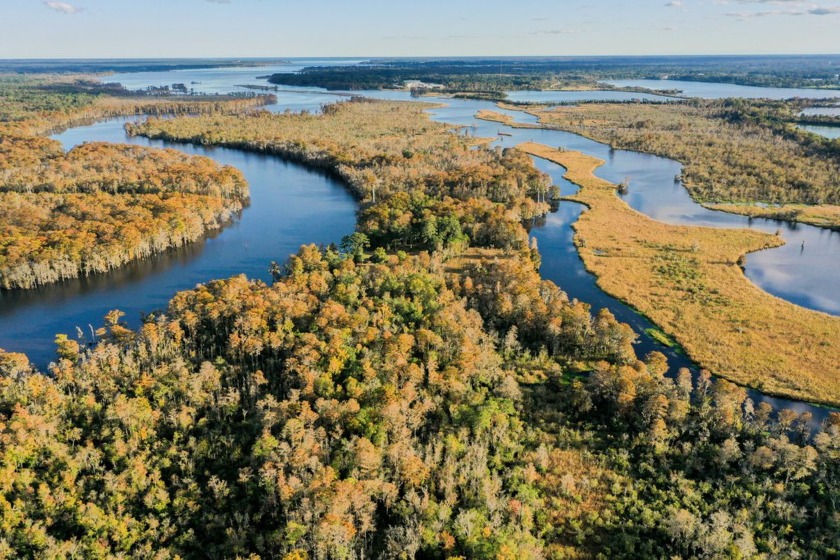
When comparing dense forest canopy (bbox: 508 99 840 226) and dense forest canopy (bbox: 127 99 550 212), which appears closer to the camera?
dense forest canopy (bbox: 127 99 550 212)

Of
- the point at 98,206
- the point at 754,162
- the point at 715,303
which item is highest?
the point at 754,162

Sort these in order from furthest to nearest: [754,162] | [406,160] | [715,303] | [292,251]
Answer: [754,162], [406,160], [292,251], [715,303]

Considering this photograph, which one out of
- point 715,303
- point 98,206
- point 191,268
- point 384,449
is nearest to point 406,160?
point 191,268

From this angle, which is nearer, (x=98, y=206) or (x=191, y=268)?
(x=191, y=268)

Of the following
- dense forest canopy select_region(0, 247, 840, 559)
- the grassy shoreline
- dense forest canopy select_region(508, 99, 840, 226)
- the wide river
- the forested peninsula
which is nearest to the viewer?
dense forest canopy select_region(0, 247, 840, 559)

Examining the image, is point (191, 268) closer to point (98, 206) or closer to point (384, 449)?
point (98, 206)

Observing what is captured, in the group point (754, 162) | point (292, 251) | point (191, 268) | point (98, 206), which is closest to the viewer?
point (191, 268)

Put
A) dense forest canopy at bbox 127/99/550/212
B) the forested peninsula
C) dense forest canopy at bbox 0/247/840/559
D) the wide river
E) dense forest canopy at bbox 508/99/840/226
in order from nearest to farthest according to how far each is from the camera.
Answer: dense forest canopy at bbox 0/247/840/559
the wide river
the forested peninsula
dense forest canopy at bbox 127/99/550/212
dense forest canopy at bbox 508/99/840/226

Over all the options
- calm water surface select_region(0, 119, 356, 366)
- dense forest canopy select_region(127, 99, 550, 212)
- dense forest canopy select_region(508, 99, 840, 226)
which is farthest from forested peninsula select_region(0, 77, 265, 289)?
dense forest canopy select_region(508, 99, 840, 226)

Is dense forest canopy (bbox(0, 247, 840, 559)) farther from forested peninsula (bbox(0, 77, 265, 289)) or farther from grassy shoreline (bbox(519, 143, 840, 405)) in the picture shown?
forested peninsula (bbox(0, 77, 265, 289))
